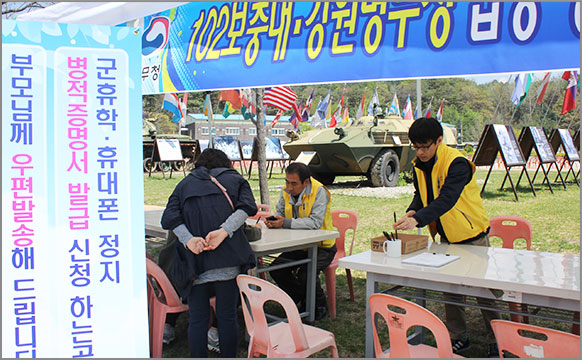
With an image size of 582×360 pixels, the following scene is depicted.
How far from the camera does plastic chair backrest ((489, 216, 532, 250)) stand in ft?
13.9

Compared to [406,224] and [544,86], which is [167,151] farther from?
[406,224]

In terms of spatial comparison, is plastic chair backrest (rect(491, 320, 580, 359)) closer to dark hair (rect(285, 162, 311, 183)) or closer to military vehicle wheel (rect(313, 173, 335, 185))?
dark hair (rect(285, 162, 311, 183))

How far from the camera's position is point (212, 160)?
346 cm

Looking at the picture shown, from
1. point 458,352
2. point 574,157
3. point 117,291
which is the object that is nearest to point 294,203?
point 458,352

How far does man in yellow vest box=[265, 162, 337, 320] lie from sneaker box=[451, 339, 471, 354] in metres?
1.26

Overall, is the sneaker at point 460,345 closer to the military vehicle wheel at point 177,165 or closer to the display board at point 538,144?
the display board at point 538,144

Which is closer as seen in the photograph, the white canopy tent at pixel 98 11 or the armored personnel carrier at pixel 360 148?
the white canopy tent at pixel 98 11

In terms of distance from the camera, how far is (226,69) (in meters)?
3.93

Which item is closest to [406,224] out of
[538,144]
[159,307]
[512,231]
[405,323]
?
[405,323]

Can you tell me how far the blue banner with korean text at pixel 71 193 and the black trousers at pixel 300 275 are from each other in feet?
8.10

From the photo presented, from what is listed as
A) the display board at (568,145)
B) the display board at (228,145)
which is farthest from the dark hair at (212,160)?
the display board at (228,145)

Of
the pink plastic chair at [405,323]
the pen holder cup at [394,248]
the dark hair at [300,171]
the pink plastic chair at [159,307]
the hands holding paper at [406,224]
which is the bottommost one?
the pink plastic chair at [159,307]

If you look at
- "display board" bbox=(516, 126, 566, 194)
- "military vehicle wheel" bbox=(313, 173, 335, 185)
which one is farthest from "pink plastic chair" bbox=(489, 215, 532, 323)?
"military vehicle wheel" bbox=(313, 173, 335, 185)

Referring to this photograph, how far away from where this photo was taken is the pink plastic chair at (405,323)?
218cm
